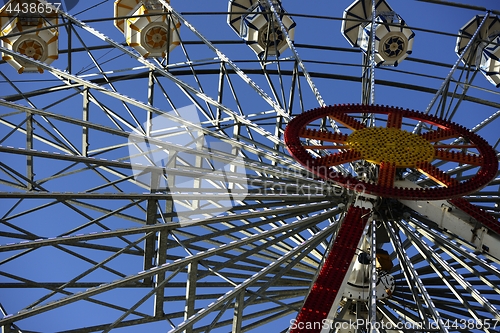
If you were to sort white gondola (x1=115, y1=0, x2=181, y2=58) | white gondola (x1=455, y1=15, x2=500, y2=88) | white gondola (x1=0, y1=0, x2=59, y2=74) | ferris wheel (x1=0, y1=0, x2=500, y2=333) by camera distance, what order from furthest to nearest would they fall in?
white gondola (x1=455, y1=15, x2=500, y2=88), white gondola (x1=115, y1=0, x2=181, y2=58), white gondola (x1=0, y1=0, x2=59, y2=74), ferris wheel (x1=0, y1=0, x2=500, y2=333)

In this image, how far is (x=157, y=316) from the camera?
24.6m

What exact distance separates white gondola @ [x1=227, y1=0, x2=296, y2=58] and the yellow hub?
1004cm

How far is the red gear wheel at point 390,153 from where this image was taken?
22.9 meters

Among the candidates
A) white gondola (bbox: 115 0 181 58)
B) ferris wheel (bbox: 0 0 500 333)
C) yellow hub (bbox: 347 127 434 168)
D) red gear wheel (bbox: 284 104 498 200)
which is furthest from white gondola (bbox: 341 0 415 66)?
yellow hub (bbox: 347 127 434 168)

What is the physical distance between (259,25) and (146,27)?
16.6 feet

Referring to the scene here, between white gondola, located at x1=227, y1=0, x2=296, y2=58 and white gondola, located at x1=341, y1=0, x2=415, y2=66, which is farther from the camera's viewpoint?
white gondola, located at x1=341, y1=0, x2=415, y2=66

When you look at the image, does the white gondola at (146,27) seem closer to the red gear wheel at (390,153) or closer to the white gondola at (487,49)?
the red gear wheel at (390,153)

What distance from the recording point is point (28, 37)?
33000 mm

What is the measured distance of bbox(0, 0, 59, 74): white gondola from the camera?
32.5m

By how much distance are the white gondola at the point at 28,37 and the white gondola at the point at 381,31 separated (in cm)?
1250

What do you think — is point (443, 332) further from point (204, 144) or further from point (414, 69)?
point (414, 69)

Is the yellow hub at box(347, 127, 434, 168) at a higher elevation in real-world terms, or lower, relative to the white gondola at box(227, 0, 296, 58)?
lower

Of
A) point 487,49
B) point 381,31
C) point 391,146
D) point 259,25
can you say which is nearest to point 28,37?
point 259,25

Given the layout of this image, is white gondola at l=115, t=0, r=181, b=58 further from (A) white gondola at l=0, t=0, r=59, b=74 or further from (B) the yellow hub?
(B) the yellow hub
